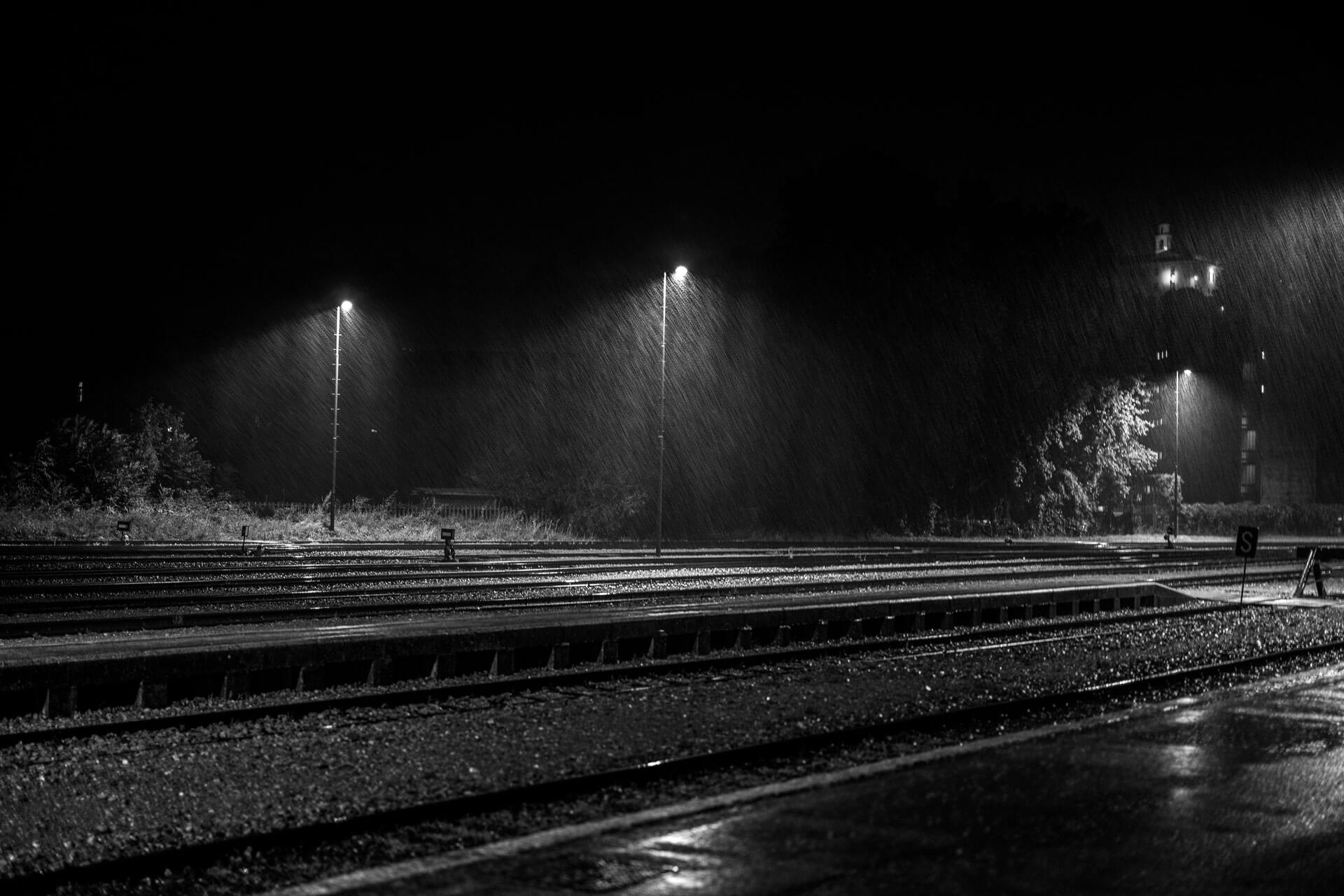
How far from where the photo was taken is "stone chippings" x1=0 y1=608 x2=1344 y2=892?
7770 millimetres

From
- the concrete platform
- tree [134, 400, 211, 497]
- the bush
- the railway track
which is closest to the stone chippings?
the concrete platform

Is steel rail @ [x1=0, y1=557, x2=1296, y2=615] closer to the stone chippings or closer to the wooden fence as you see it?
the stone chippings

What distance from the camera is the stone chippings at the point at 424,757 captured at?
777cm

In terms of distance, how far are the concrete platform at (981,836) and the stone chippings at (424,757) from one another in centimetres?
60

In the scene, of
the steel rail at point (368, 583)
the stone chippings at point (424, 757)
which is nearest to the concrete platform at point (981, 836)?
the stone chippings at point (424, 757)

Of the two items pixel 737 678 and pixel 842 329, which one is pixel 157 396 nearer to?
pixel 842 329

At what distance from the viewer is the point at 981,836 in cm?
A: 786

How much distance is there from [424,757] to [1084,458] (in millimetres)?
55870

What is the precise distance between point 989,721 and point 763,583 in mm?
14630

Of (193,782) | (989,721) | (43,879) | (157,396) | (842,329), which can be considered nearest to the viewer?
(43,879)

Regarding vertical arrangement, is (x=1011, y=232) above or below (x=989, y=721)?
above

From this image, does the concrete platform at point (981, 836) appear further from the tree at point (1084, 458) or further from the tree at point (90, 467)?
the tree at point (1084, 458)

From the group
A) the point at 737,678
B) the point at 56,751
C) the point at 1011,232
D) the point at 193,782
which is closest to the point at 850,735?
the point at 737,678

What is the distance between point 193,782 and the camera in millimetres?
9234
